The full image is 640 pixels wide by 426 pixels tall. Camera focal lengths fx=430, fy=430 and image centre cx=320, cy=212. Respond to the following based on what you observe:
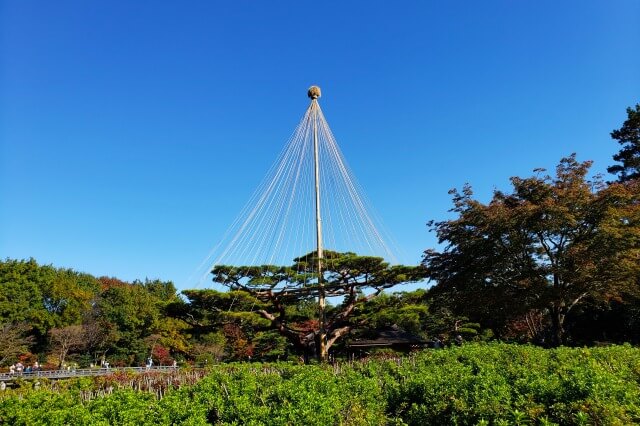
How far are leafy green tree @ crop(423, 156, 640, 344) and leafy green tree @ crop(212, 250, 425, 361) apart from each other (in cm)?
213

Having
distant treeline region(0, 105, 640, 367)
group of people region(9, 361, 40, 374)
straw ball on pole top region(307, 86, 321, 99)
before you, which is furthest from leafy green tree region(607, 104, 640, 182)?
group of people region(9, 361, 40, 374)

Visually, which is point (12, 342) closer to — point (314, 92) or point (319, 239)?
point (319, 239)

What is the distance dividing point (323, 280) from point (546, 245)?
7885mm

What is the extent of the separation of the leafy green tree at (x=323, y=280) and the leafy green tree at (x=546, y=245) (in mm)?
2132

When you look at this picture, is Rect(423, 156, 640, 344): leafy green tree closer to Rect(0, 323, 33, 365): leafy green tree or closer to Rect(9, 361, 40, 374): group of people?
Rect(9, 361, 40, 374): group of people

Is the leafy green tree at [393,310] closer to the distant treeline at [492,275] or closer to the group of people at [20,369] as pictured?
the distant treeline at [492,275]

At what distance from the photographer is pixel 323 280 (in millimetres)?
14969

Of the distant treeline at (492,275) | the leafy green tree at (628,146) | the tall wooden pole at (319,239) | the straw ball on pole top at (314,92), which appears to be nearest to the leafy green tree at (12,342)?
the distant treeline at (492,275)

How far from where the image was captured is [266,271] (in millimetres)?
15289

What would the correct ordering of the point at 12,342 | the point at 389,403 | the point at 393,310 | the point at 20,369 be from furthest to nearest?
the point at 12,342, the point at 20,369, the point at 393,310, the point at 389,403

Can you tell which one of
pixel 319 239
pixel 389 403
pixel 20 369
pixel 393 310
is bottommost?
pixel 389 403

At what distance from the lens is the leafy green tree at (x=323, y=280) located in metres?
15.0

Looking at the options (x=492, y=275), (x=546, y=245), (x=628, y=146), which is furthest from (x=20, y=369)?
(x=628, y=146)

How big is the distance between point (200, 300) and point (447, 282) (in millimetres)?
9142
